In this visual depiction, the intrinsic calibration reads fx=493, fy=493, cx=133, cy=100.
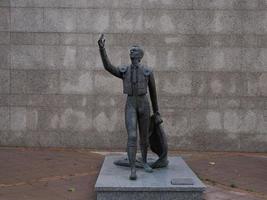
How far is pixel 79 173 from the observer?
8.54 meters

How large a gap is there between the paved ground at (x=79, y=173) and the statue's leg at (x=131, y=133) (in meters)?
0.70

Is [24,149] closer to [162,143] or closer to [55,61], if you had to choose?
[55,61]

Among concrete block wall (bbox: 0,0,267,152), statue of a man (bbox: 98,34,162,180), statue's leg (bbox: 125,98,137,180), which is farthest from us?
concrete block wall (bbox: 0,0,267,152)

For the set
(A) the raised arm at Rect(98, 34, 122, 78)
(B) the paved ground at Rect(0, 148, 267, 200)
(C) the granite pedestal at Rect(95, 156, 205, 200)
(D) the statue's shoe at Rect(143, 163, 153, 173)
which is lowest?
(B) the paved ground at Rect(0, 148, 267, 200)

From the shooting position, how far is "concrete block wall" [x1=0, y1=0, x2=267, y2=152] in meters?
11.3

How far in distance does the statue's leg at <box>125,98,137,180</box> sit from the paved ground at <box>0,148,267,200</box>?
70cm

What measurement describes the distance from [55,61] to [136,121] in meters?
4.47

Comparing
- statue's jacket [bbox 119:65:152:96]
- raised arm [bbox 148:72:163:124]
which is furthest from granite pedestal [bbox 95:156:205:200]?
statue's jacket [bbox 119:65:152:96]

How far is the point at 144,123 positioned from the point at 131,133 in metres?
0.45

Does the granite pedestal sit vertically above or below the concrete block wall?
below

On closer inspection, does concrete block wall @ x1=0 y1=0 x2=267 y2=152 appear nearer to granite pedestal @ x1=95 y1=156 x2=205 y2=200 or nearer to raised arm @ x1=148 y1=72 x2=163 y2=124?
raised arm @ x1=148 y1=72 x2=163 y2=124

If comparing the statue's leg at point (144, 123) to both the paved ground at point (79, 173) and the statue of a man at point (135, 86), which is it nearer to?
the statue of a man at point (135, 86)

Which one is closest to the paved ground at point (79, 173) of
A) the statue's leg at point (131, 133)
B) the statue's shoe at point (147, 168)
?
the statue's leg at point (131, 133)

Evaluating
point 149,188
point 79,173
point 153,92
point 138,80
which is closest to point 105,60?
point 138,80
